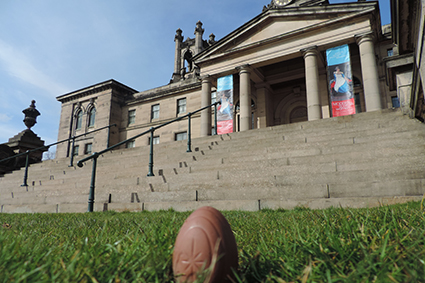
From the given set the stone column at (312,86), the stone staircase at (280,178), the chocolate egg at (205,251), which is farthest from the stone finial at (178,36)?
the chocolate egg at (205,251)

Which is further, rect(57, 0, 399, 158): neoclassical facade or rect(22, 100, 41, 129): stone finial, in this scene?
rect(57, 0, 399, 158): neoclassical facade

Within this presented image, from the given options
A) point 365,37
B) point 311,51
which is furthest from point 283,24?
point 365,37

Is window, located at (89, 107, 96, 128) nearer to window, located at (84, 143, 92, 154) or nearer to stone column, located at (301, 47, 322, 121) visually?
window, located at (84, 143, 92, 154)

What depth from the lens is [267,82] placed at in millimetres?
24984

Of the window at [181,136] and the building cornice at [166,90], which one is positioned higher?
the building cornice at [166,90]

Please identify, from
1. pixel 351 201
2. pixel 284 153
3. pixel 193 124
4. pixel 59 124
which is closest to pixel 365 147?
pixel 284 153

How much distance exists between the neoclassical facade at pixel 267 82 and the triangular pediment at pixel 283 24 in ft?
0.20

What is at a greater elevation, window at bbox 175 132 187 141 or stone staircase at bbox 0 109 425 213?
window at bbox 175 132 187 141

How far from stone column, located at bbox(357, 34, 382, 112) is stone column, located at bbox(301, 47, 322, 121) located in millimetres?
2718

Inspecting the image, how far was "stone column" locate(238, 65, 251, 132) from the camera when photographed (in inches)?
789

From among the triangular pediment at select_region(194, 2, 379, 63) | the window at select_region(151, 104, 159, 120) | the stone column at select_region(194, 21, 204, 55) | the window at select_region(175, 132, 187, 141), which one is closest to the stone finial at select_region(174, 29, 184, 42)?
the stone column at select_region(194, 21, 204, 55)

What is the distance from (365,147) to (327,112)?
15495 millimetres

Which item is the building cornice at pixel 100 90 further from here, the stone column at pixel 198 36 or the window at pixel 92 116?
the stone column at pixel 198 36

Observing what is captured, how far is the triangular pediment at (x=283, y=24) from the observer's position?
17781 millimetres
